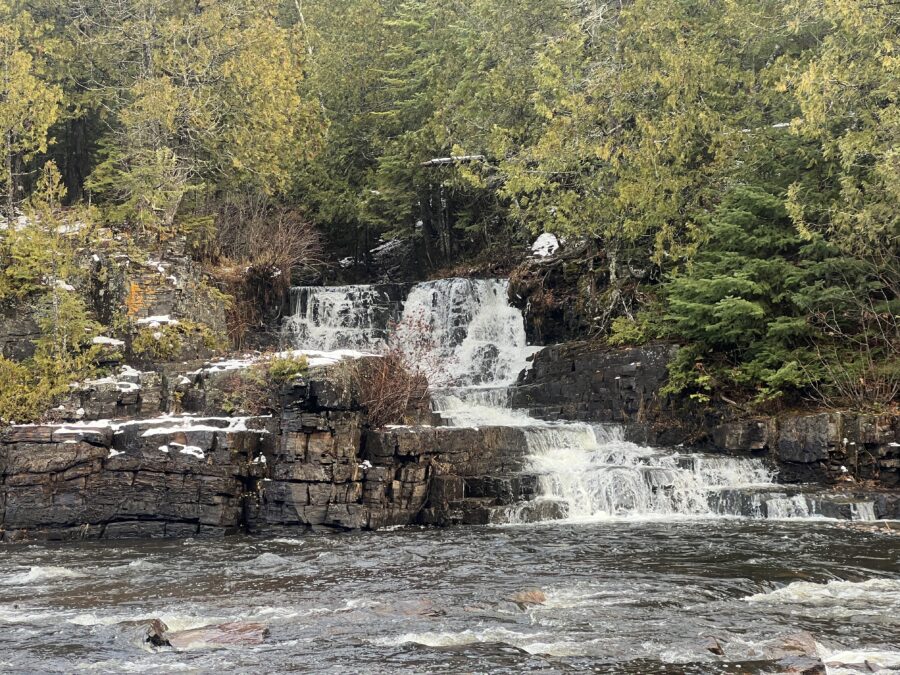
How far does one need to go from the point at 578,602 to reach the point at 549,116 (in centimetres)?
1532

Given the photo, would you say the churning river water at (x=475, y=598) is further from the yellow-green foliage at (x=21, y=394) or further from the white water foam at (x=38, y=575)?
the yellow-green foliage at (x=21, y=394)

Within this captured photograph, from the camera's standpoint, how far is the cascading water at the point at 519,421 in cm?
1622

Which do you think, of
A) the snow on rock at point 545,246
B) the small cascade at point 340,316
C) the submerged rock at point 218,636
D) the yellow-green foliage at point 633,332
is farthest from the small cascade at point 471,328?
the submerged rock at point 218,636

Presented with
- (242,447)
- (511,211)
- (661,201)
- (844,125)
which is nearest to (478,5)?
(511,211)

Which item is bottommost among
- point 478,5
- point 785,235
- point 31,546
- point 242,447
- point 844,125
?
point 31,546

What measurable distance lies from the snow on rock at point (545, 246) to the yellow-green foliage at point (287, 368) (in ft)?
40.1

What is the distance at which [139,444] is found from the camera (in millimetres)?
15719

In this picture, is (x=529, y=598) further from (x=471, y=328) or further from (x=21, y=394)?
(x=471, y=328)

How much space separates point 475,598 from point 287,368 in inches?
294

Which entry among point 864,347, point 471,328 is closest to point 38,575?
point 471,328

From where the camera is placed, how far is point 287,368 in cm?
1628

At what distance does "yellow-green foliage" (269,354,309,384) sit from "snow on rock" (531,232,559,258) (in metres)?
12.2

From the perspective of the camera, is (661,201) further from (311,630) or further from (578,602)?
(311,630)

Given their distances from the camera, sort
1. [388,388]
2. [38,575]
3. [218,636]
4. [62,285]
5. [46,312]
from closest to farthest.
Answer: [218,636], [38,575], [388,388], [46,312], [62,285]
